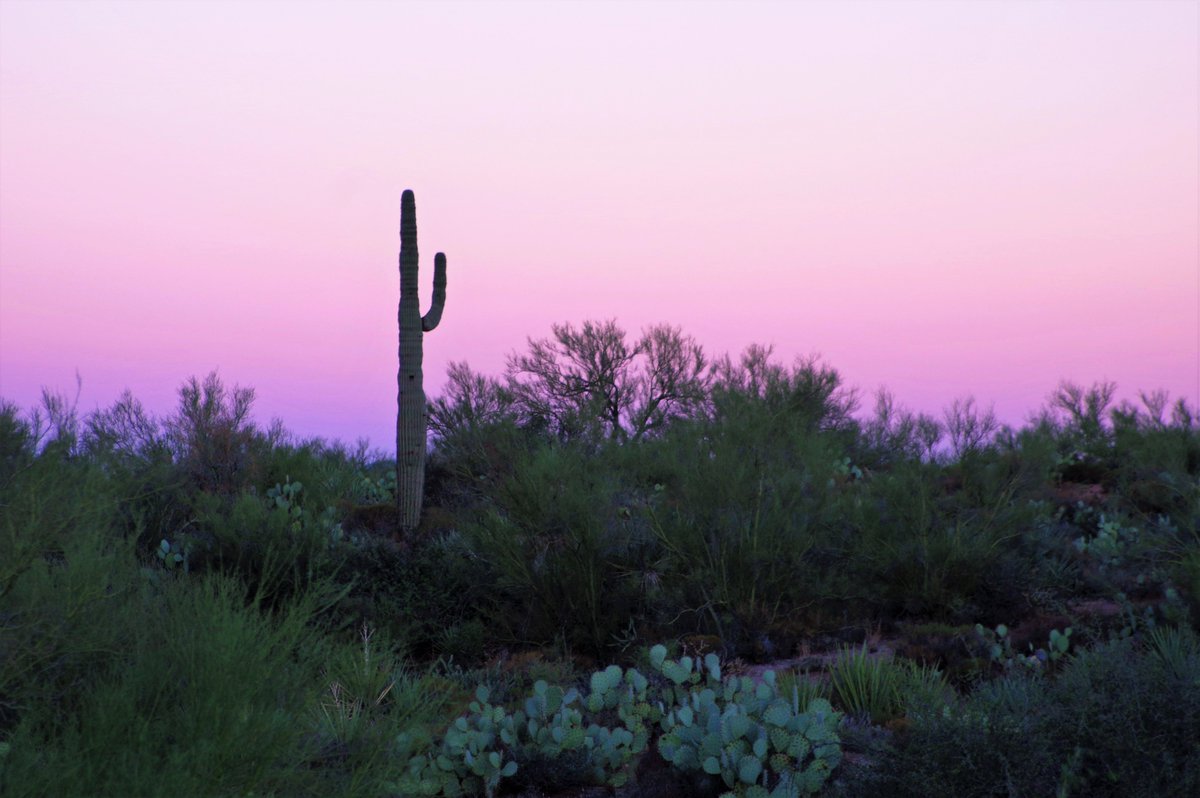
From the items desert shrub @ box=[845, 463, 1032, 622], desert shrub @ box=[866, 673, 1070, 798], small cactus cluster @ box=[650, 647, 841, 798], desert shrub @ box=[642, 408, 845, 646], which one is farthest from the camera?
desert shrub @ box=[845, 463, 1032, 622]

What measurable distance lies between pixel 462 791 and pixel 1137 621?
21.2 feet

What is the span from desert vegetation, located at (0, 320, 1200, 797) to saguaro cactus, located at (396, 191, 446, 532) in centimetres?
46

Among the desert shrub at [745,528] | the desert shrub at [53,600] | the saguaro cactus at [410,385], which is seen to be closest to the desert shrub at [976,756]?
the desert shrub at [53,600]

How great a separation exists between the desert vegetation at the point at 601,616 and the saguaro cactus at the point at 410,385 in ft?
1.50

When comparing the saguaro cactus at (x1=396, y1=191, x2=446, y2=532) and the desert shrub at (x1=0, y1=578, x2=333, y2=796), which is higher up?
the saguaro cactus at (x1=396, y1=191, x2=446, y2=532)

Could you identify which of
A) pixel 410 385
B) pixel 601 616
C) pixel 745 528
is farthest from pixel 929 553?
pixel 410 385

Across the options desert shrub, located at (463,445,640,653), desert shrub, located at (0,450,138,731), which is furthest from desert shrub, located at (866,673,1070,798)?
desert shrub, located at (463,445,640,653)

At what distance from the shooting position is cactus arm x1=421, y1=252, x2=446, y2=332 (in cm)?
1770

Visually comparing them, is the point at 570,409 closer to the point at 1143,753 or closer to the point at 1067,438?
the point at 1067,438

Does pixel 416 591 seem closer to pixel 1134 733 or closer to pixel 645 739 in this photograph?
pixel 645 739

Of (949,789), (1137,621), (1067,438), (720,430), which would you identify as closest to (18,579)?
(949,789)

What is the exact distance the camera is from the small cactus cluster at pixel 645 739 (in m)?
5.97

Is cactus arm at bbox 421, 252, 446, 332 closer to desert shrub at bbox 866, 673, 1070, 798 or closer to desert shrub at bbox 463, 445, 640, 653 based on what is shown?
desert shrub at bbox 463, 445, 640, 653

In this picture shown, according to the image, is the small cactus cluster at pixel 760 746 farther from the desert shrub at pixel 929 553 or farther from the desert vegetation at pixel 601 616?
the desert shrub at pixel 929 553
